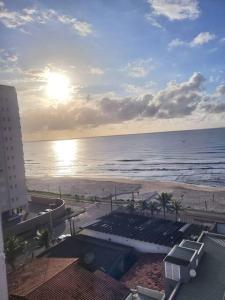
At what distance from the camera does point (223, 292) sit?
21.0 metres

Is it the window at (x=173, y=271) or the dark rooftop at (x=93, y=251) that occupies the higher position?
the window at (x=173, y=271)

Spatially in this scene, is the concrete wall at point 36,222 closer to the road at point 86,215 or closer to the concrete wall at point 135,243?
the road at point 86,215

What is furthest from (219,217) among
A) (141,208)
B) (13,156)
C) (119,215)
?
(13,156)

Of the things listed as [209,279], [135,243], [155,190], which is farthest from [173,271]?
[155,190]

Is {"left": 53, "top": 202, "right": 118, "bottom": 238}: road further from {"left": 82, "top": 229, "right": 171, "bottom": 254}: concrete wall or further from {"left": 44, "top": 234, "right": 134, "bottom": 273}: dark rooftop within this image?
{"left": 44, "top": 234, "right": 134, "bottom": 273}: dark rooftop

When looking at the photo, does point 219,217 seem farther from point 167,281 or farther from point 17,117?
point 17,117

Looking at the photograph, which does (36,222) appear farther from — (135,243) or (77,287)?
(77,287)

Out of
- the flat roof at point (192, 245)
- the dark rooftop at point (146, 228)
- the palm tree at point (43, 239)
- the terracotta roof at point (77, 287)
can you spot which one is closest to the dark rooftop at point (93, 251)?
the palm tree at point (43, 239)

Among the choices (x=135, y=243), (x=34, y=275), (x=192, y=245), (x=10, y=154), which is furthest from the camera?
(x=10, y=154)

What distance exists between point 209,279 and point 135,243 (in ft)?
60.4

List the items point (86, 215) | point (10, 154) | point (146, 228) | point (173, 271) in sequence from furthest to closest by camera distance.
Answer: point (86, 215) < point (10, 154) < point (146, 228) < point (173, 271)

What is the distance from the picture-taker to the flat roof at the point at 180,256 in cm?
2270

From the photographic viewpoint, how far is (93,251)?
38812 mm

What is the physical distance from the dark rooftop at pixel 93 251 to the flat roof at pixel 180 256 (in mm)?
12412
